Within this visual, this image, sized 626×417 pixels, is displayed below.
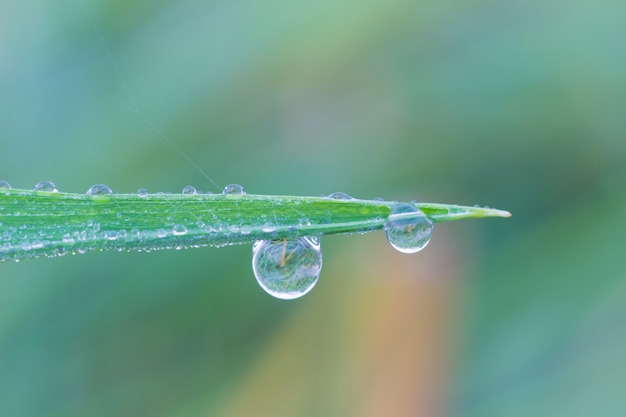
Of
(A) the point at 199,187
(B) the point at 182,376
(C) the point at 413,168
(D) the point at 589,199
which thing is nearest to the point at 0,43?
(A) the point at 199,187

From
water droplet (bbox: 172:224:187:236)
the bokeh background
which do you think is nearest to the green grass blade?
water droplet (bbox: 172:224:187:236)

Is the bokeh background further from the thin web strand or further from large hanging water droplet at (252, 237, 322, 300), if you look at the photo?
large hanging water droplet at (252, 237, 322, 300)

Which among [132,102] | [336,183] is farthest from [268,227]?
[132,102]

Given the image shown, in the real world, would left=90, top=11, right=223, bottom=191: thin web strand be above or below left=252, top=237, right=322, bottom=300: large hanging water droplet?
above

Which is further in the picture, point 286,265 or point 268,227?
point 286,265

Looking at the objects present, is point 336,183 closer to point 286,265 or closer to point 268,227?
point 286,265
